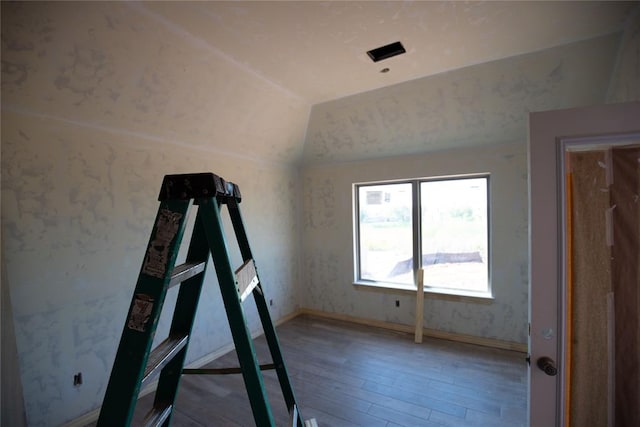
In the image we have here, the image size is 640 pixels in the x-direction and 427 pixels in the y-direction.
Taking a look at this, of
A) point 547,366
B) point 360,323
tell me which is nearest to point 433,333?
point 360,323

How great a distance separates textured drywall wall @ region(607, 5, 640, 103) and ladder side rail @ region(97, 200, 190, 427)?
8.34 ft

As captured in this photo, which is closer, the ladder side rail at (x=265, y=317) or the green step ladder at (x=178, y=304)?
the green step ladder at (x=178, y=304)

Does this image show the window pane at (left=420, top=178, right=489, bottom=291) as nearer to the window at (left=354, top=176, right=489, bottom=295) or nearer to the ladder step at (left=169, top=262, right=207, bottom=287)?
the window at (left=354, top=176, right=489, bottom=295)

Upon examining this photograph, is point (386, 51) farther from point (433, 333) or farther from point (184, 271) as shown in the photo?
point (433, 333)

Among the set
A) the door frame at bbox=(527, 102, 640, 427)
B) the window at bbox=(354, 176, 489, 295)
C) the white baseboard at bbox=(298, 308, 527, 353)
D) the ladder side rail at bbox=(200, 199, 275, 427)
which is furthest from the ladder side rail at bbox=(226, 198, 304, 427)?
the window at bbox=(354, 176, 489, 295)

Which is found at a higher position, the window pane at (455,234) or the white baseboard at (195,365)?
the window pane at (455,234)

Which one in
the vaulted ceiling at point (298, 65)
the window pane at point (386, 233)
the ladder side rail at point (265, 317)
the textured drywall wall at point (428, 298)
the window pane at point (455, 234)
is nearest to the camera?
the ladder side rail at point (265, 317)

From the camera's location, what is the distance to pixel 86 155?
2.12m

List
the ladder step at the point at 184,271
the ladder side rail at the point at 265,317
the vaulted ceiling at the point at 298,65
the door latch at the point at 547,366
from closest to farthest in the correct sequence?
the ladder step at the point at 184,271
the door latch at the point at 547,366
the ladder side rail at the point at 265,317
the vaulted ceiling at the point at 298,65

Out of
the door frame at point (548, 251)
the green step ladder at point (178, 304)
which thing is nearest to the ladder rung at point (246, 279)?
the green step ladder at point (178, 304)

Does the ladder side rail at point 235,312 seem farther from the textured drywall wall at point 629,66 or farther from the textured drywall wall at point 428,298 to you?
the textured drywall wall at point 428,298

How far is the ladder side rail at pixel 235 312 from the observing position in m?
0.84

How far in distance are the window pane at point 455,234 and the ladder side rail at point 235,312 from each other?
322cm

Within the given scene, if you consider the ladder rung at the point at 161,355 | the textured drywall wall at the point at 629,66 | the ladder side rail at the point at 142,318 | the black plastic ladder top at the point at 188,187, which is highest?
the textured drywall wall at the point at 629,66
